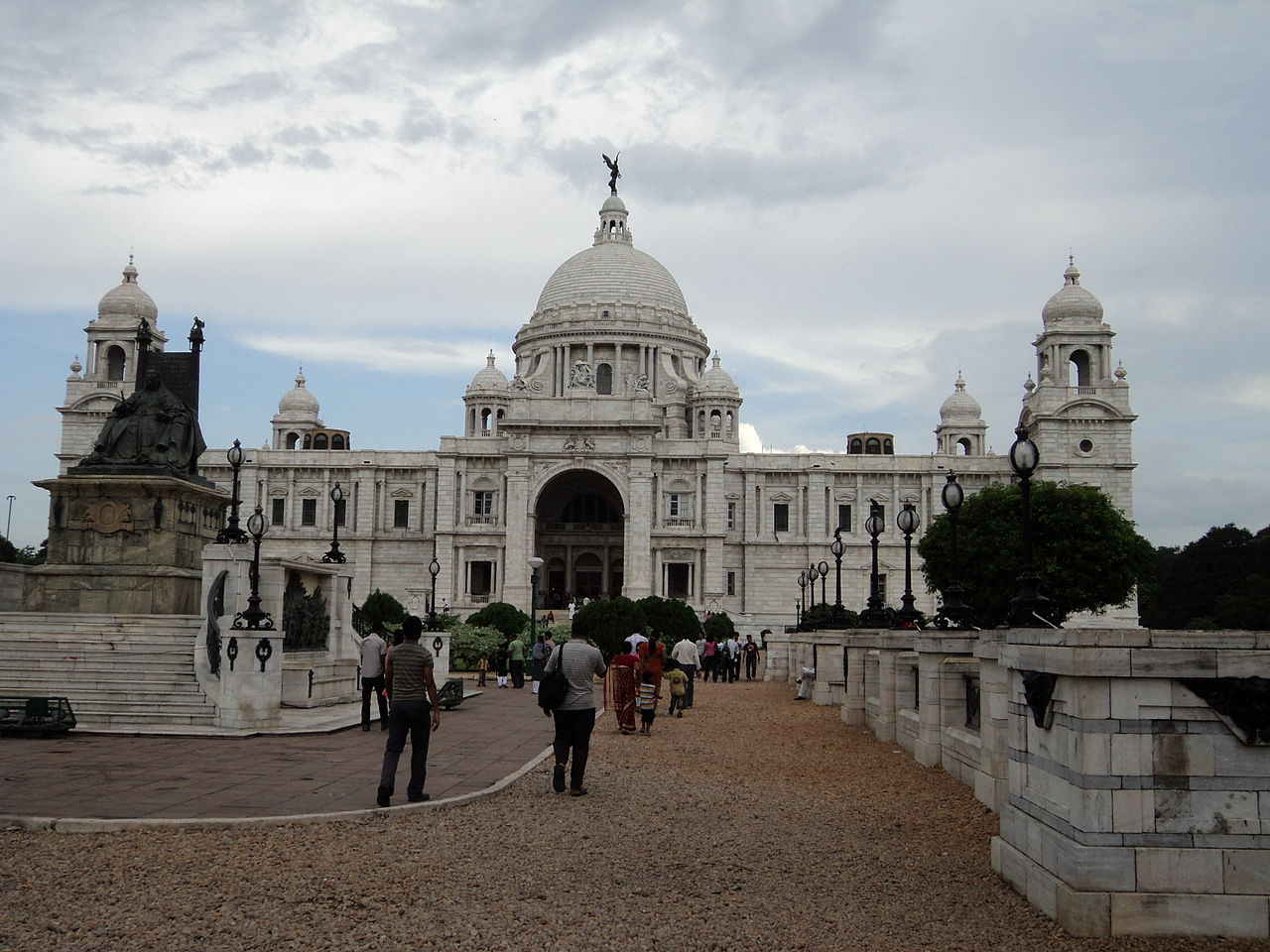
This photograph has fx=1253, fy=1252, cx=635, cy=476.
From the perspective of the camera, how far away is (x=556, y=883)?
362 inches

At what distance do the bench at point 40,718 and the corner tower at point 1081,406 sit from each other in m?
64.2

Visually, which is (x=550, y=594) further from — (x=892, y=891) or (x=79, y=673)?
(x=892, y=891)

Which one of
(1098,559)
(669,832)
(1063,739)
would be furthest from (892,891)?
(1098,559)

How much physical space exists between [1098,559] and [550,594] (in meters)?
34.3

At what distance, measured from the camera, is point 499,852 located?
10.2 metres

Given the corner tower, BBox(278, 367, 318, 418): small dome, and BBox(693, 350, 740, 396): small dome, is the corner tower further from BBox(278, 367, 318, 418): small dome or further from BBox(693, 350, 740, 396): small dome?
BBox(278, 367, 318, 418): small dome

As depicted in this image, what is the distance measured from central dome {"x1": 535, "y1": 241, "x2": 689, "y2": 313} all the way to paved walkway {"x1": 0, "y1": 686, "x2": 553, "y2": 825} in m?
73.4

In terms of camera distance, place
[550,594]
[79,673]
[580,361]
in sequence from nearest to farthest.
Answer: [79,673] < [550,594] < [580,361]

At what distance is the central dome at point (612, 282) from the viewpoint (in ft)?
301

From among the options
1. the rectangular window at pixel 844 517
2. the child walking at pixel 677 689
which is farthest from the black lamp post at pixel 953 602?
the rectangular window at pixel 844 517

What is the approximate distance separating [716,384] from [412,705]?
7597 centimetres

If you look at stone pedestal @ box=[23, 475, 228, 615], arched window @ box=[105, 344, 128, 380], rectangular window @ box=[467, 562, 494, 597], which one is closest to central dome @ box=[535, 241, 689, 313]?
rectangular window @ box=[467, 562, 494, 597]

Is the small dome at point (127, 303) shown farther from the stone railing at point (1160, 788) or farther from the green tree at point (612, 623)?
the stone railing at point (1160, 788)

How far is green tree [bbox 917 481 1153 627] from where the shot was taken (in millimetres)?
54188
